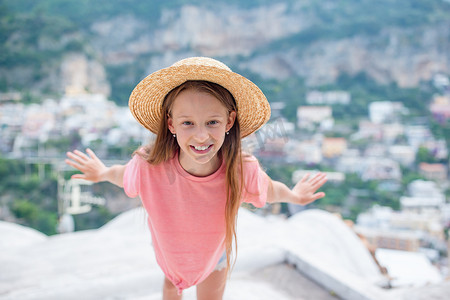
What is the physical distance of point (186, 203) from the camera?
96cm

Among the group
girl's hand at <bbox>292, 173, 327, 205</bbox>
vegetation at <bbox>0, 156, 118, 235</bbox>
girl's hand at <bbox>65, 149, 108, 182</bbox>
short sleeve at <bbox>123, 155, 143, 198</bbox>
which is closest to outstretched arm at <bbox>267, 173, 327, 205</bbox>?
girl's hand at <bbox>292, 173, 327, 205</bbox>

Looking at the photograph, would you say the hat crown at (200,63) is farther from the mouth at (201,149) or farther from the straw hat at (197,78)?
the mouth at (201,149)

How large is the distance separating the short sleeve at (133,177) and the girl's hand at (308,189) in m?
0.45

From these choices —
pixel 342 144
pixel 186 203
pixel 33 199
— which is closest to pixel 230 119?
pixel 186 203

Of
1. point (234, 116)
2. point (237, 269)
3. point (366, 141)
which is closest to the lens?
point (234, 116)

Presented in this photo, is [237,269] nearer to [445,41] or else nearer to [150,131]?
[150,131]

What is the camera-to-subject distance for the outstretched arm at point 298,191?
1050 mm

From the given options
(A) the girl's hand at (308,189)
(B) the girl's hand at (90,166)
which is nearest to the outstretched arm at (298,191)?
(A) the girl's hand at (308,189)

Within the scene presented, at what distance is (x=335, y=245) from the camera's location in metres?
2.23

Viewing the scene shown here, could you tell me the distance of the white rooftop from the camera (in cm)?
141

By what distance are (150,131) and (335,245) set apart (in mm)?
1578

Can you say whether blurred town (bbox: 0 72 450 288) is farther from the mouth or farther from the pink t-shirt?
the mouth

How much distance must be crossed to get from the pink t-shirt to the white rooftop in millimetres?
145

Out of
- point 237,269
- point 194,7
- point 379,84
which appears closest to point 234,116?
point 237,269
